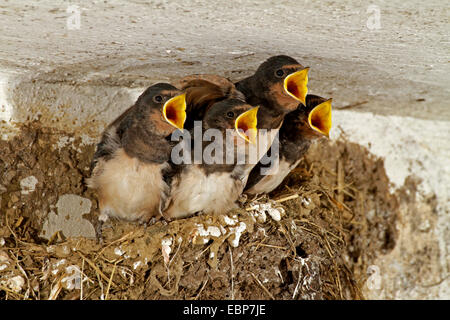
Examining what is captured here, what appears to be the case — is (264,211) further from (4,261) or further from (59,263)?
(4,261)

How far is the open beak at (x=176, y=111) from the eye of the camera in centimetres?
234

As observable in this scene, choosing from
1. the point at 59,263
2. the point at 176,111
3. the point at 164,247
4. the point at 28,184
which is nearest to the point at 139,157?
the point at 176,111

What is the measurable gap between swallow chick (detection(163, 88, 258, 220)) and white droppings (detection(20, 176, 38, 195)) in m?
0.67

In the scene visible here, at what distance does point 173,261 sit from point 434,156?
5.56 feet

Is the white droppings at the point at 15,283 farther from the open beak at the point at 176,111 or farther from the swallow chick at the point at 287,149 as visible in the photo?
the swallow chick at the point at 287,149

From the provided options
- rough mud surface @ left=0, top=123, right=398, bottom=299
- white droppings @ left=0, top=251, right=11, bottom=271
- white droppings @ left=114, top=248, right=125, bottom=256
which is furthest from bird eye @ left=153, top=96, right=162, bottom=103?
white droppings @ left=0, top=251, right=11, bottom=271

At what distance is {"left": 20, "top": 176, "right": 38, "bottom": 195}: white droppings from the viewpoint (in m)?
2.77

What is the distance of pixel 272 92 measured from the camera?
251 cm

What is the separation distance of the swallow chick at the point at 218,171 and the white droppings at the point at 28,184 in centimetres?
67

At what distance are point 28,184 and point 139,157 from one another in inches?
26.2

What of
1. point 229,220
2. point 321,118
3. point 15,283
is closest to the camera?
point 15,283

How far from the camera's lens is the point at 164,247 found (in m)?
2.47
